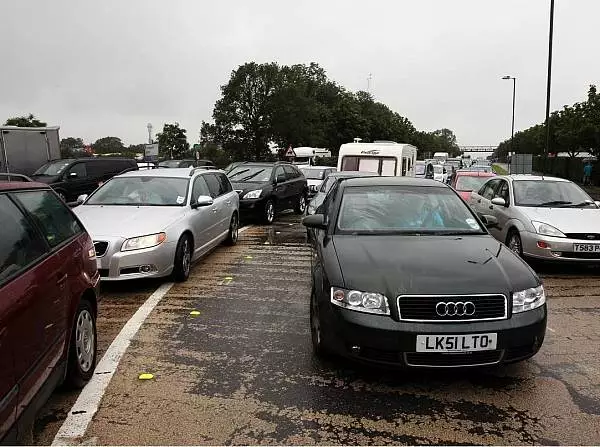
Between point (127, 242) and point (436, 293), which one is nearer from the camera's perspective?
point (436, 293)

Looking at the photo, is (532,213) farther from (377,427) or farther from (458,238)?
(377,427)

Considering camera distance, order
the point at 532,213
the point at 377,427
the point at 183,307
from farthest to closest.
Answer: the point at 532,213, the point at 183,307, the point at 377,427

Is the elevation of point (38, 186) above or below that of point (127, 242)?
above

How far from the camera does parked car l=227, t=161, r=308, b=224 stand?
12.9 metres

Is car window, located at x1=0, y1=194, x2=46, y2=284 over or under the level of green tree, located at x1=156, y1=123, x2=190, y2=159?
under

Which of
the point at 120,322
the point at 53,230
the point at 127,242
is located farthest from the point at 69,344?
the point at 127,242

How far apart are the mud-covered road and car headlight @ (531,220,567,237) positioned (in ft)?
6.74

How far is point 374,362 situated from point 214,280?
3.96 metres

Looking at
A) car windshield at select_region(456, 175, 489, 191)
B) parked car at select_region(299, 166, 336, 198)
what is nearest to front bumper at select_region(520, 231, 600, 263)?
car windshield at select_region(456, 175, 489, 191)

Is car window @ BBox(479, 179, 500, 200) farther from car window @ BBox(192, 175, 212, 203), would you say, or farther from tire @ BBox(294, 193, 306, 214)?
tire @ BBox(294, 193, 306, 214)

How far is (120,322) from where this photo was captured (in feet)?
17.6

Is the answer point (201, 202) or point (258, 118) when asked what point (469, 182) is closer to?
point (201, 202)

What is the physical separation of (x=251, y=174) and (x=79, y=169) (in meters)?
6.94

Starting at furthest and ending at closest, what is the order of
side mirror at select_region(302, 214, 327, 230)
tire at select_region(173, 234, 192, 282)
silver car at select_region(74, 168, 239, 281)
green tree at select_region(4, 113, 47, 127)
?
green tree at select_region(4, 113, 47, 127)
tire at select_region(173, 234, 192, 282)
silver car at select_region(74, 168, 239, 281)
side mirror at select_region(302, 214, 327, 230)
